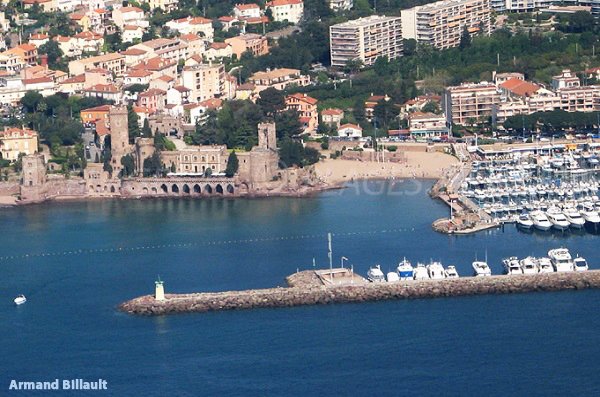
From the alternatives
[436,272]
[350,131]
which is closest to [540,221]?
[436,272]

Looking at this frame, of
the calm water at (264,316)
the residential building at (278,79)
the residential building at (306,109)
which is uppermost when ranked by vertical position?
the residential building at (278,79)

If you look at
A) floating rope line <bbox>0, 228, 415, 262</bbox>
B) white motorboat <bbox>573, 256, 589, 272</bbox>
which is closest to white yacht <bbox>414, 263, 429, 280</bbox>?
white motorboat <bbox>573, 256, 589, 272</bbox>

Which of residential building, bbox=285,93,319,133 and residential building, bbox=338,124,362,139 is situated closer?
residential building, bbox=338,124,362,139

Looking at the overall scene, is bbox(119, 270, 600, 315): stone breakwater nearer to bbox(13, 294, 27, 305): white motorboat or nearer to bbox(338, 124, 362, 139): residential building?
bbox(13, 294, 27, 305): white motorboat

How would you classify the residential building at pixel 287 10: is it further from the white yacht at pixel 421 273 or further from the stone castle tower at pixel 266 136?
the white yacht at pixel 421 273

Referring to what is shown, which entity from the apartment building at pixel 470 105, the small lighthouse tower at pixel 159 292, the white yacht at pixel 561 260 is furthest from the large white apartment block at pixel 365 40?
the small lighthouse tower at pixel 159 292

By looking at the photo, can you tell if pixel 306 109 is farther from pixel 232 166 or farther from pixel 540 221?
pixel 540 221
